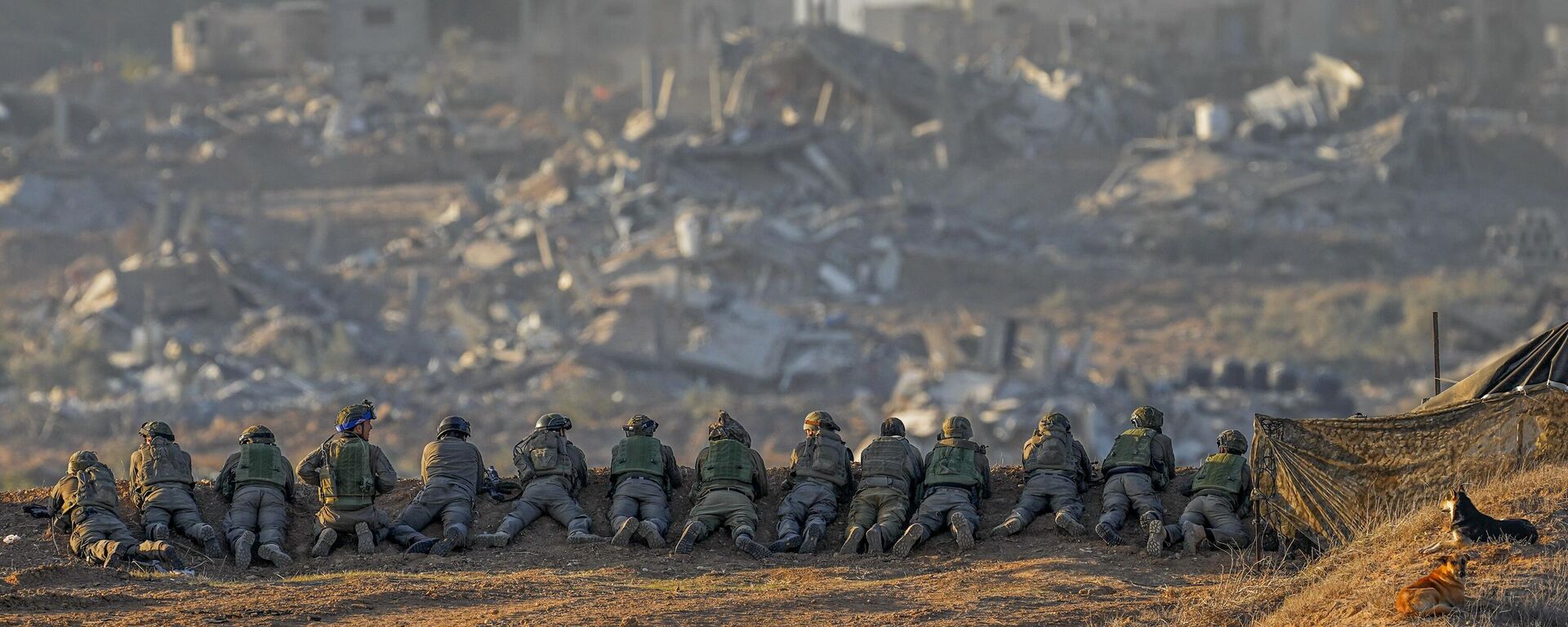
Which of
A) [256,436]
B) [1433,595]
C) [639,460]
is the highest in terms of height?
[256,436]

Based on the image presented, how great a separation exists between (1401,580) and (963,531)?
2793mm

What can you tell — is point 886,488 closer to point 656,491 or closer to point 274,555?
point 656,491

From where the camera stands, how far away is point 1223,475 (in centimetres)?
1184

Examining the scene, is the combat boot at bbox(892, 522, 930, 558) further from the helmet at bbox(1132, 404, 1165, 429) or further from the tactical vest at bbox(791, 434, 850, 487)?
the helmet at bbox(1132, 404, 1165, 429)

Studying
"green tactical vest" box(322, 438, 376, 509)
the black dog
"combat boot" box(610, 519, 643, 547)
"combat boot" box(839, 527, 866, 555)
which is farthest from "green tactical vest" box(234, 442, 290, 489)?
the black dog

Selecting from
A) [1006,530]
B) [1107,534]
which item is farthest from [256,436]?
[1107,534]

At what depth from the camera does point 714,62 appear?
46.1 m

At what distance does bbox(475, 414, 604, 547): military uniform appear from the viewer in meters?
12.1

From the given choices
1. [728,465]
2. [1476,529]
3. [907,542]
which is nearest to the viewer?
[1476,529]

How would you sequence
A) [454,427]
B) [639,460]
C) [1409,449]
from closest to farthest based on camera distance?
[1409,449], [639,460], [454,427]

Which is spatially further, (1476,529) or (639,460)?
(639,460)

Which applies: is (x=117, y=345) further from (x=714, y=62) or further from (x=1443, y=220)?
(x=1443, y=220)

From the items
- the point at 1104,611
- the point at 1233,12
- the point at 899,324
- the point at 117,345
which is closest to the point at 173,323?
the point at 117,345

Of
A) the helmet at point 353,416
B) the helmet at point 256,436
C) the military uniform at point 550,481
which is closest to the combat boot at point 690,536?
the military uniform at point 550,481
